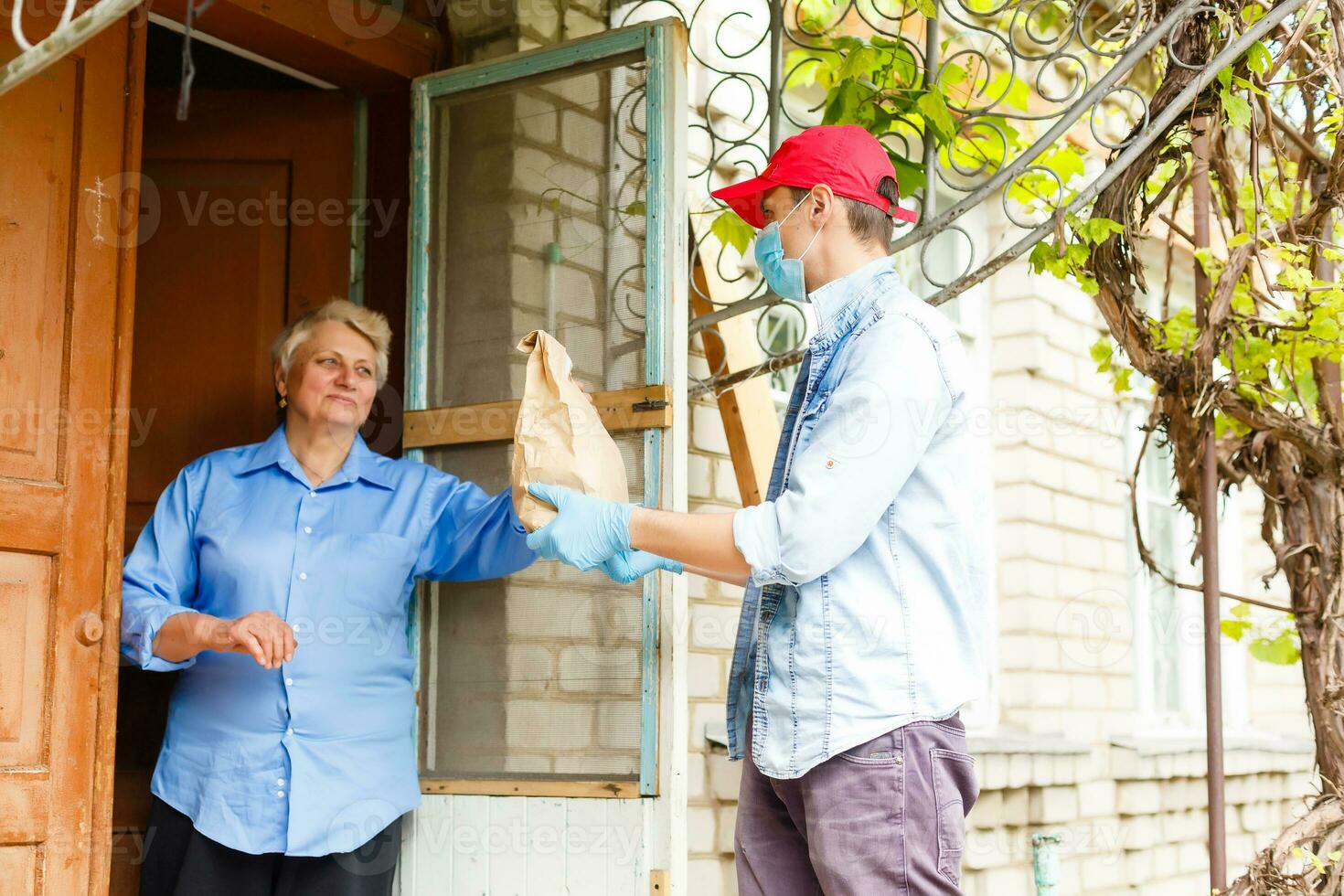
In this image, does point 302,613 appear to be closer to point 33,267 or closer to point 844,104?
point 33,267

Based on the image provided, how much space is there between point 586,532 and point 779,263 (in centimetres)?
54

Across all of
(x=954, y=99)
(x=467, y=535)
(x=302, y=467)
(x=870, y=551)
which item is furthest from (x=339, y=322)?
(x=954, y=99)

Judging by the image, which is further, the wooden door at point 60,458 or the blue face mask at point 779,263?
the wooden door at point 60,458

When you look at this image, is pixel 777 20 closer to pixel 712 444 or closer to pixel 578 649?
pixel 712 444

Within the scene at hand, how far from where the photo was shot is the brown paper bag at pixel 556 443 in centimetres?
240

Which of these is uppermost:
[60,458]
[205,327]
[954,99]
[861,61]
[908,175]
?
[954,99]

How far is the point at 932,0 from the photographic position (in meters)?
3.16

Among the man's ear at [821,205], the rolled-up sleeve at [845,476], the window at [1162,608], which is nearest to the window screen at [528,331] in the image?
the man's ear at [821,205]

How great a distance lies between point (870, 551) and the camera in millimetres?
2182

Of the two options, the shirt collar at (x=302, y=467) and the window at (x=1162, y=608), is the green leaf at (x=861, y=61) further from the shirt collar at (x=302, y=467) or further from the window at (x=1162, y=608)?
the window at (x=1162, y=608)

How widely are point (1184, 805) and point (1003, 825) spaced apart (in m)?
1.46

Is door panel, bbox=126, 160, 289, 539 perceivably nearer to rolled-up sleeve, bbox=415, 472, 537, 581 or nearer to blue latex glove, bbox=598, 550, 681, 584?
rolled-up sleeve, bbox=415, 472, 537, 581

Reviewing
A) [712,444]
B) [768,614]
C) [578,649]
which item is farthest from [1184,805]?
[768,614]

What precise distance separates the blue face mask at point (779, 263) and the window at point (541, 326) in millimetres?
488
